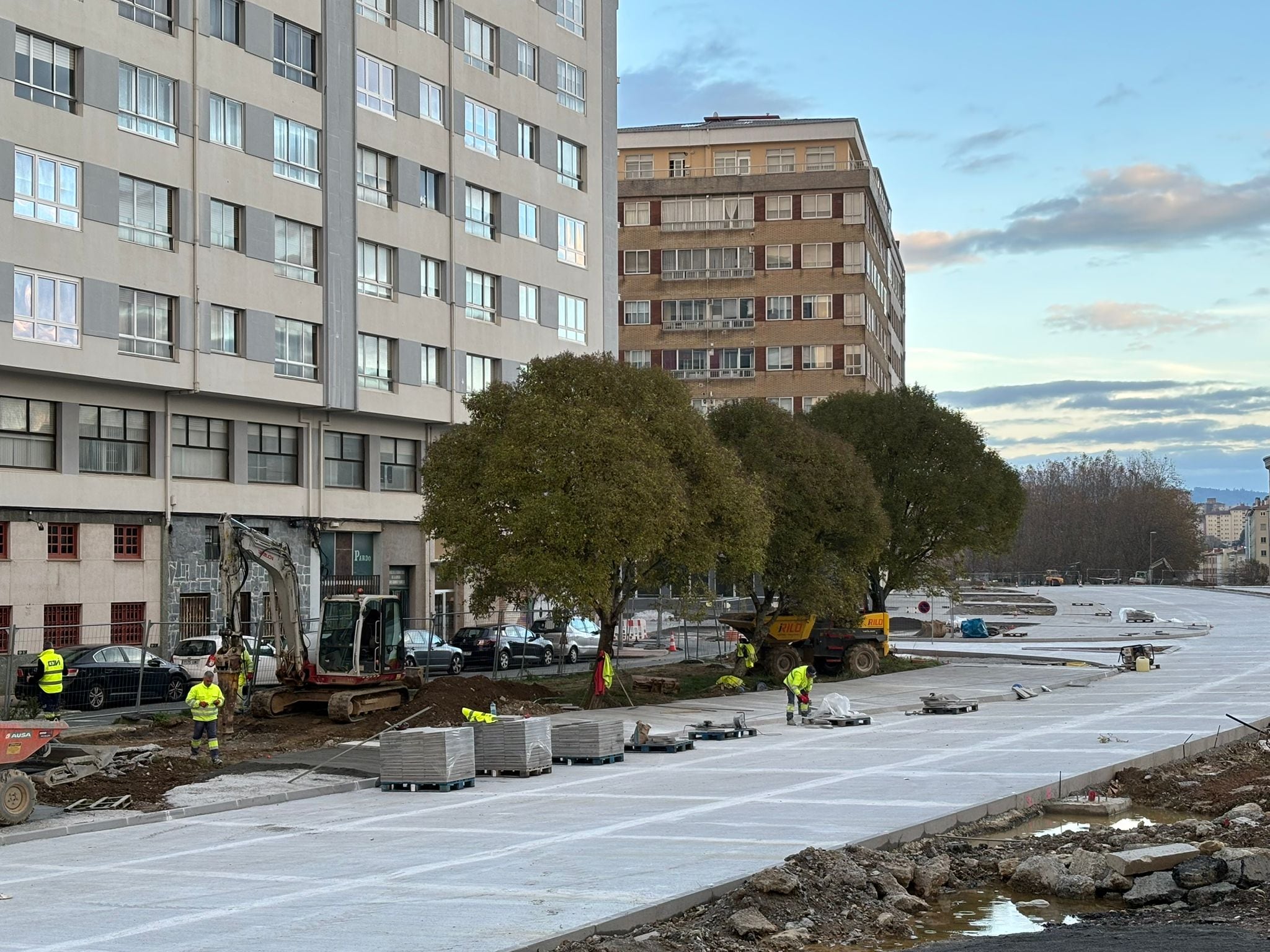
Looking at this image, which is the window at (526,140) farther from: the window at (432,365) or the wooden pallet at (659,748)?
the wooden pallet at (659,748)

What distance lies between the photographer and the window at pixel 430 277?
51750 millimetres

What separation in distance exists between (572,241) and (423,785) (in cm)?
3968

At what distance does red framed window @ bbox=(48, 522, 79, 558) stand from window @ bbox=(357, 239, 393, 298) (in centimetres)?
1318

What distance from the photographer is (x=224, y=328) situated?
4381cm

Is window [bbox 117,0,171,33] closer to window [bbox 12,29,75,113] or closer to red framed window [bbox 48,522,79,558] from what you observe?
window [bbox 12,29,75,113]

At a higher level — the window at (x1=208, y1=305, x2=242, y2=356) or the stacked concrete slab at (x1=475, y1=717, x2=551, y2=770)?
the window at (x1=208, y1=305, x2=242, y2=356)

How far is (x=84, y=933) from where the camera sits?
504 inches

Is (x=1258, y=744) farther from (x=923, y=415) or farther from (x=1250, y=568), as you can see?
(x=1250, y=568)

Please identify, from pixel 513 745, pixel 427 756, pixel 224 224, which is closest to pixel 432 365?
pixel 224 224

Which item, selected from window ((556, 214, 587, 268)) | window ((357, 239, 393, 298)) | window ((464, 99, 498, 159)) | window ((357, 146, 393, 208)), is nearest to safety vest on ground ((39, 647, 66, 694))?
window ((357, 239, 393, 298))

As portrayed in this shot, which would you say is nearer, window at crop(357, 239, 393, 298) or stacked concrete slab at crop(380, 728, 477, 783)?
stacked concrete slab at crop(380, 728, 477, 783)

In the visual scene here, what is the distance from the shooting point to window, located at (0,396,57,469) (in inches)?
1501

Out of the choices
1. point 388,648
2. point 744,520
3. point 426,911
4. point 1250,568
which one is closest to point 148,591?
point 388,648

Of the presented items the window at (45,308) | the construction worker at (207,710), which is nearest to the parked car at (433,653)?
the window at (45,308)
